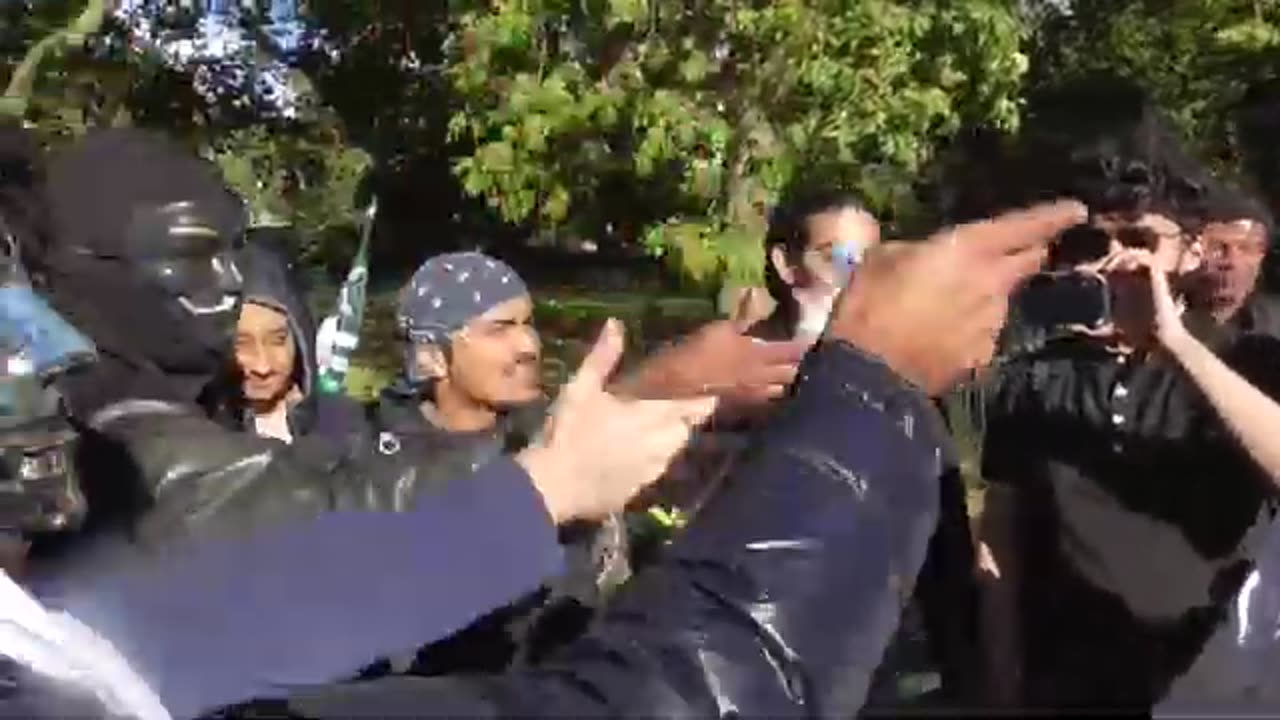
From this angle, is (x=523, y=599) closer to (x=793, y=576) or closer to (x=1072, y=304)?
(x=1072, y=304)

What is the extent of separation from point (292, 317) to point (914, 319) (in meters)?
2.38

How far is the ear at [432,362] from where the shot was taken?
114 inches

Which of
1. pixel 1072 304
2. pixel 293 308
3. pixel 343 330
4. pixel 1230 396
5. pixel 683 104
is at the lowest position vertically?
pixel 343 330

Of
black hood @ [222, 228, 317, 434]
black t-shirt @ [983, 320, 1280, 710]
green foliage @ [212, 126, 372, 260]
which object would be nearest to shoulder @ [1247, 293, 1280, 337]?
black t-shirt @ [983, 320, 1280, 710]

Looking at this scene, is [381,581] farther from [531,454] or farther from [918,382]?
[918,382]

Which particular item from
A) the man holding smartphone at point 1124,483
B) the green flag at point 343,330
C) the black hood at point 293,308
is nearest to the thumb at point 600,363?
the man holding smartphone at point 1124,483

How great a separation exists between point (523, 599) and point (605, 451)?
2.57 ft

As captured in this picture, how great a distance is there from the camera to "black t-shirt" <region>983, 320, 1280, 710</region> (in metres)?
2.23

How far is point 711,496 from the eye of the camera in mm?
1038

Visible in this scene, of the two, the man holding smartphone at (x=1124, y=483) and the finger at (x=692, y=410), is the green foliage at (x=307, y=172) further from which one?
the finger at (x=692, y=410)

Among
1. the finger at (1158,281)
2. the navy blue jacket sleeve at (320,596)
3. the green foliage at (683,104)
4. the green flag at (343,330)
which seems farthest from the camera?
the green foliage at (683,104)

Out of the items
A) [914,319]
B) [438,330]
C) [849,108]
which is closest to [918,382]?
[914,319]

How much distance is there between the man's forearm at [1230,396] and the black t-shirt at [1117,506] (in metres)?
0.03

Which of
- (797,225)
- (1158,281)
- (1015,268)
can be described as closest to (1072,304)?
(1158,281)
